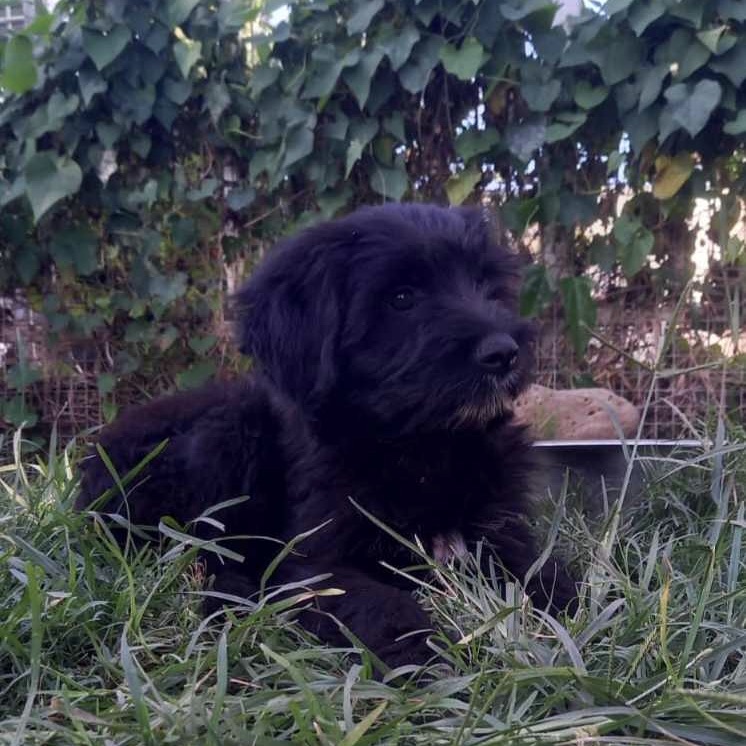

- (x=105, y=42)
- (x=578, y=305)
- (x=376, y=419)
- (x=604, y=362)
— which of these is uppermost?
(x=105, y=42)

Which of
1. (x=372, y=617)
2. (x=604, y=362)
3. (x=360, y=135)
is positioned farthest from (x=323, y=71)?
(x=372, y=617)

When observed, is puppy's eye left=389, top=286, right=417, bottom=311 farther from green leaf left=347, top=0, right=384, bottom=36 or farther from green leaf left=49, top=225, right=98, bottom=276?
green leaf left=49, top=225, right=98, bottom=276

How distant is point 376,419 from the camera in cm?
192

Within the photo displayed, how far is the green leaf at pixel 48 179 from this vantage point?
11.3ft

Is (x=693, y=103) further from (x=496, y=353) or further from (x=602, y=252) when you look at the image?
(x=496, y=353)

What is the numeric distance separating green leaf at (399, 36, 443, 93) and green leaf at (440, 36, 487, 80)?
5cm

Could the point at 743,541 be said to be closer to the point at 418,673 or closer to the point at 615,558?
the point at 615,558

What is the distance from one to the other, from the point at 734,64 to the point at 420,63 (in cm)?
107

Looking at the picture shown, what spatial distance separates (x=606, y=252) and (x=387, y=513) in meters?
1.90

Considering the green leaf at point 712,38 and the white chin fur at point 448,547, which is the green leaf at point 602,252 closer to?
the green leaf at point 712,38

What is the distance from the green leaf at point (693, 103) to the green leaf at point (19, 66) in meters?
2.32

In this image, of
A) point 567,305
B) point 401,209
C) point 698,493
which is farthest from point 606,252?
point 401,209

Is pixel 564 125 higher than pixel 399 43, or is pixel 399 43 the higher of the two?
pixel 399 43

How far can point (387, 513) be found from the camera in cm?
196
